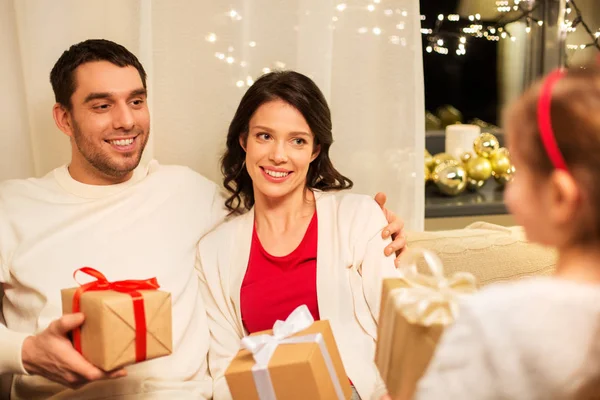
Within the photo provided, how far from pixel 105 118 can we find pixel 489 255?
46.3 inches

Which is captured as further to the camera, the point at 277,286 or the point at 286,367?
the point at 277,286

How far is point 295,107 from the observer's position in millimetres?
1942

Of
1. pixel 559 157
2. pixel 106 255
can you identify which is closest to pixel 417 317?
pixel 559 157

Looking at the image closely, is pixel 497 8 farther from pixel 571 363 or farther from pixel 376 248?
pixel 571 363

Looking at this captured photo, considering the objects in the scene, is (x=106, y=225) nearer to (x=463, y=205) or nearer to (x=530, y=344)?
(x=530, y=344)

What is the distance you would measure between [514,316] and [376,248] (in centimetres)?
99

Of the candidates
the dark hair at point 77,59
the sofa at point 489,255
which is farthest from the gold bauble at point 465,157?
the dark hair at point 77,59

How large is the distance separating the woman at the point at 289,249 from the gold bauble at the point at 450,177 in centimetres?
90

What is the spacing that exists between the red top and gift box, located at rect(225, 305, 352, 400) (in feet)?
1.25

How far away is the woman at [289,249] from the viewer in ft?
6.13

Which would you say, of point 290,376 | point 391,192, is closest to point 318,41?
point 391,192

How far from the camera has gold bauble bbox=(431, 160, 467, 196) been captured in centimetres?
280

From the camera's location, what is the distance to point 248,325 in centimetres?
190

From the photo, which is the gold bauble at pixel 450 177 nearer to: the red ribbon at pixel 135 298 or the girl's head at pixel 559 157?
the red ribbon at pixel 135 298
